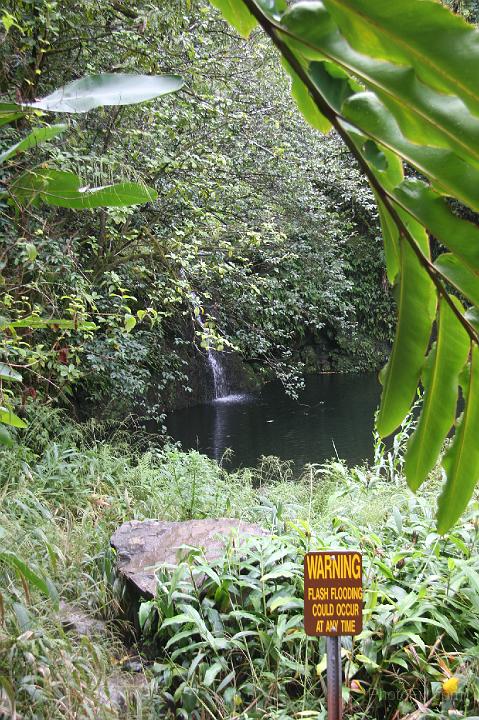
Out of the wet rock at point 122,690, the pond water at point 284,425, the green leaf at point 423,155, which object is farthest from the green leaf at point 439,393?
the pond water at point 284,425

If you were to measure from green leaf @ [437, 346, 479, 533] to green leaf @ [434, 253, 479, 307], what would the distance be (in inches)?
4.9

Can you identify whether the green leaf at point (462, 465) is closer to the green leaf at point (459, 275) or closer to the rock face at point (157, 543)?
the green leaf at point (459, 275)

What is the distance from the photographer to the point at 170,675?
2004mm

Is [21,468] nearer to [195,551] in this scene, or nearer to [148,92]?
[195,551]

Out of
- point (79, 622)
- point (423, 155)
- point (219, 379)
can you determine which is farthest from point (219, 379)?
point (423, 155)

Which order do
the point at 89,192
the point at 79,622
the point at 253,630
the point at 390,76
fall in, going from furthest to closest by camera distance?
the point at 79,622 → the point at 253,630 → the point at 89,192 → the point at 390,76

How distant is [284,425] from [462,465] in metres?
8.07

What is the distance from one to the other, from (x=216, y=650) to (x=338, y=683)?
524 mm

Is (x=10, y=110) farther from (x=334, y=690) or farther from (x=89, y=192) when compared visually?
(x=334, y=690)

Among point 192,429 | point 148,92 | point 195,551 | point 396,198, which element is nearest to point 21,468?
point 195,551

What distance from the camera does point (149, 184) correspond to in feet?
15.4

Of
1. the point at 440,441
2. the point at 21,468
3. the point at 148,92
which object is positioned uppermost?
the point at 148,92

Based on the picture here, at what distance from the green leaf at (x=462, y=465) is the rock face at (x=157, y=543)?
6.11 ft

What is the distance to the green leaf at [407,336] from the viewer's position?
0.59 metres
